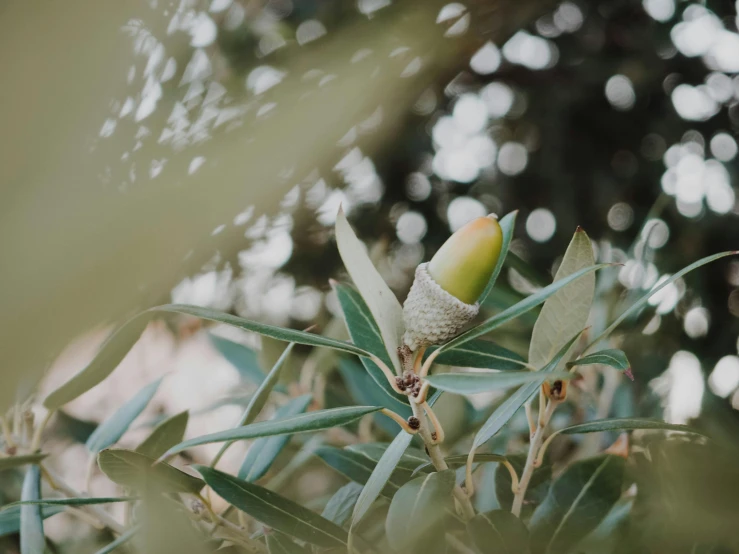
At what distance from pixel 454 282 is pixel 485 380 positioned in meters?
0.07

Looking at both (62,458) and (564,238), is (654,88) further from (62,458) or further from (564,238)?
(62,458)

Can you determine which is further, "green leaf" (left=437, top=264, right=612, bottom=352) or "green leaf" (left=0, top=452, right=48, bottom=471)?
"green leaf" (left=0, top=452, right=48, bottom=471)

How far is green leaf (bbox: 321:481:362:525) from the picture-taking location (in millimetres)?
476

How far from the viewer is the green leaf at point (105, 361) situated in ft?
1.40

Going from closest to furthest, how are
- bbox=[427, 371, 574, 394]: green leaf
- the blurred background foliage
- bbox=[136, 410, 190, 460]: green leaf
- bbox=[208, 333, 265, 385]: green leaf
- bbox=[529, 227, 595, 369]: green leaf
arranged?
the blurred background foliage, bbox=[427, 371, 574, 394]: green leaf, bbox=[529, 227, 595, 369]: green leaf, bbox=[136, 410, 190, 460]: green leaf, bbox=[208, 333, 265, 385]: green leaf

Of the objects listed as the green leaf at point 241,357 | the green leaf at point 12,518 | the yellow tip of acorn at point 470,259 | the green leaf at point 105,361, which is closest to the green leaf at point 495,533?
the yellow tip of acorn at point 470,259

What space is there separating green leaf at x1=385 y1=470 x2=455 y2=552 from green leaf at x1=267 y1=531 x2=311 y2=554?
99 mm

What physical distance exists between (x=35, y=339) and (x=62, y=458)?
1.34 metres

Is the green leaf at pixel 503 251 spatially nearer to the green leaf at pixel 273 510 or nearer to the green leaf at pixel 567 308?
the green leaf at pixel 567 308

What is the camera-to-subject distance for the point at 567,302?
1.35 ft

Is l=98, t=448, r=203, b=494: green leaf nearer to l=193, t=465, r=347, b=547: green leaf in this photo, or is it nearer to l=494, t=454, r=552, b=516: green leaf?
l=193, t=465, r=347, b=547: green leaf

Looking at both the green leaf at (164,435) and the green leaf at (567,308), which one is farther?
the green leaf at (164,435)

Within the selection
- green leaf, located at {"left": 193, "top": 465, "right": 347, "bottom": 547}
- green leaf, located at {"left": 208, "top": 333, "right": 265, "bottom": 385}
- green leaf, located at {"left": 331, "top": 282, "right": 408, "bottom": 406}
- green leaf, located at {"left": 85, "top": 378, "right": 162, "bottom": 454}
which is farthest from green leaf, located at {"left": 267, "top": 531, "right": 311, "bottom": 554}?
green leaf, located at {"left": 208, "top": 333, "right": 265, "bottom": 385}

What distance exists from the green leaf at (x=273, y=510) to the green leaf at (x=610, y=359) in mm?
192
